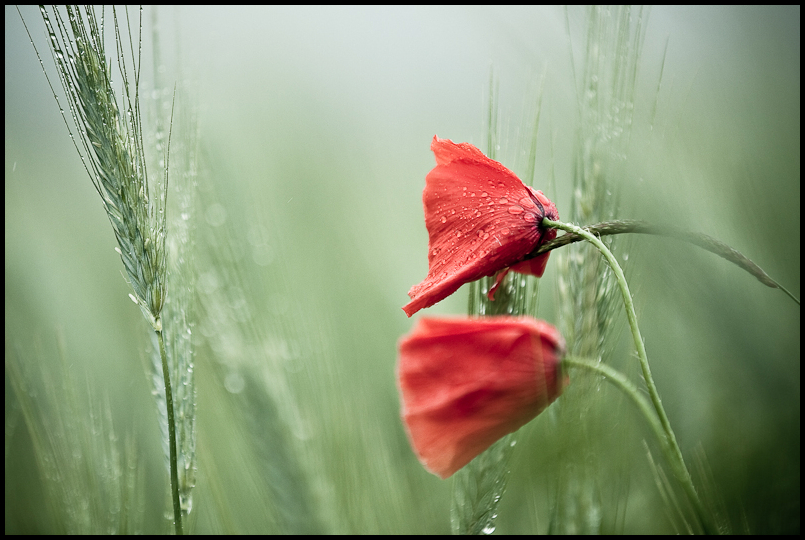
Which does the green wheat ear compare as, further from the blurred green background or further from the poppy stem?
the poppy stem

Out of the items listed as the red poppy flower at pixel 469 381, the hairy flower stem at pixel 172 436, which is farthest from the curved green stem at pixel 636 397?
the hairy flower stem at pixel 172 436

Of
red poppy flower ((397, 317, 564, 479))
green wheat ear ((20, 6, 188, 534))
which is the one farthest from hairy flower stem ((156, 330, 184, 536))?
red poppy flower ((397, 317, 564, 479))

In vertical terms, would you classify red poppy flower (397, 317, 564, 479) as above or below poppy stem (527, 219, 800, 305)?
below

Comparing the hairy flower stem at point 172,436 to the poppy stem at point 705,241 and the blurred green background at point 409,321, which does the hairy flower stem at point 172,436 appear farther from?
the poppy stem at point 705,241

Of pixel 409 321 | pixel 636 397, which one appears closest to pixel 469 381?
pixel 636 397

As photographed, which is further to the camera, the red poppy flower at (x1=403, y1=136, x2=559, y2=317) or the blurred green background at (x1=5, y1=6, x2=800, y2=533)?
the blurred green background at (x1=5, y1=6, x2=800, y2=533)

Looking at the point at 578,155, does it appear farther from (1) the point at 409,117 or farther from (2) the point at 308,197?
(1) the point at 409,117

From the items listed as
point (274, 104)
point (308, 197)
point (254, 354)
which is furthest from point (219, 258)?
point (274, 104)
